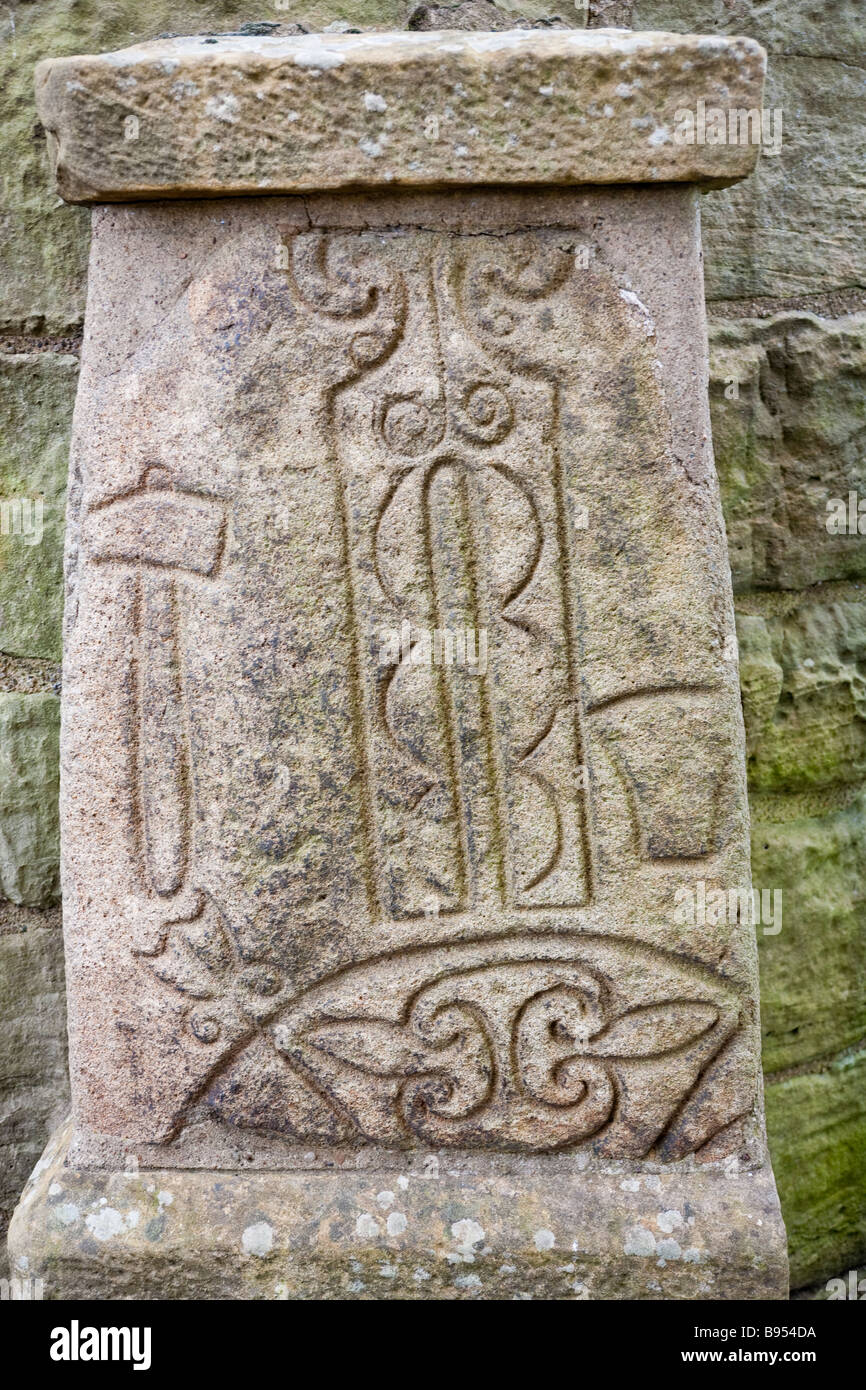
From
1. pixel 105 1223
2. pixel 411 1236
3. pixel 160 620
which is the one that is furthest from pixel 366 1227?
pixel 160 620

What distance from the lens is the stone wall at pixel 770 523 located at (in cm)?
144

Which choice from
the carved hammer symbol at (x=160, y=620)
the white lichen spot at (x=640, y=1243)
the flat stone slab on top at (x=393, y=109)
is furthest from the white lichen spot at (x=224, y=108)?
the white lichen spot at (x=640, y=1243)

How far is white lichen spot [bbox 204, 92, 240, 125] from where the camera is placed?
43.4 inches

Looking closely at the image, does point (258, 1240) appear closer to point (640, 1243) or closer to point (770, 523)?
point (640, 1243)

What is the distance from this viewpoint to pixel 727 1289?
3.92 feet

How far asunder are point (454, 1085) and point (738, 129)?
1.07 metres

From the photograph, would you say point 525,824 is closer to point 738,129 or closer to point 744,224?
point 738,129

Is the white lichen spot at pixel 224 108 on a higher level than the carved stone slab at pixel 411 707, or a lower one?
higher

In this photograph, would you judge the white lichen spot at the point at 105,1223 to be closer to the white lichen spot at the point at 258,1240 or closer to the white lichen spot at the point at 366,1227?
the white lichen spot at the point at 258,1240

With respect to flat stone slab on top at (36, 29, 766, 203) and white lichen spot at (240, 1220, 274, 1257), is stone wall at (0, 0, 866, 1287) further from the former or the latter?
white lichen spot at (240, 1220, 274, 1257)

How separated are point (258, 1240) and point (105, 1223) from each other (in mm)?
178

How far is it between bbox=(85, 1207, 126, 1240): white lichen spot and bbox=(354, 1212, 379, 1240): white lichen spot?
0.27 m

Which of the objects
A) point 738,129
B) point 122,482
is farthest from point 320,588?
point 738,129

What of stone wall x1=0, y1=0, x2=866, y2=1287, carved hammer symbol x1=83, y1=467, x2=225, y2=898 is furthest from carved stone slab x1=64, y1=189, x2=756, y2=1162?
stone wall x1=0, y1=0, x2=866, y2=1287
